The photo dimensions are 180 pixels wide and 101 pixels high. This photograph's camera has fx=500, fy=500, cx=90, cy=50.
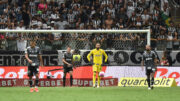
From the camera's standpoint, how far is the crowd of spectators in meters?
26.2

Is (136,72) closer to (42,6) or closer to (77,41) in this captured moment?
(77,41)

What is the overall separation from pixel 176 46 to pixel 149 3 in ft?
19.4

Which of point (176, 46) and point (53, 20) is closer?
point (176, 46)

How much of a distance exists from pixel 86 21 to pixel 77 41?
344 centimetres

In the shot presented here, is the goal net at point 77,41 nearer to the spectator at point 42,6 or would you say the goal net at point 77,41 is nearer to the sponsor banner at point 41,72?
the sponsor banner at point 41,72

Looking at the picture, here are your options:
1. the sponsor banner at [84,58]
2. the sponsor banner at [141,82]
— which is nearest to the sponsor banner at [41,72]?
the sponsor banner at [84,58]

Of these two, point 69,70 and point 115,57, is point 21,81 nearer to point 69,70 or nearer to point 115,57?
point 69,70

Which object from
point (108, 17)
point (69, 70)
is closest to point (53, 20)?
point (108, 17)

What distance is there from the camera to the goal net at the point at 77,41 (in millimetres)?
25922

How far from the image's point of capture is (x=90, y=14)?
3056 centimetres

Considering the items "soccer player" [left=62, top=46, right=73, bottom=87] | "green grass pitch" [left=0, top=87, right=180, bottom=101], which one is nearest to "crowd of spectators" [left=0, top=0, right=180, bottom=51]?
"soccer player" [left=62, top=46, right=73, bottom=87]

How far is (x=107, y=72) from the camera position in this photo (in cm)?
2652

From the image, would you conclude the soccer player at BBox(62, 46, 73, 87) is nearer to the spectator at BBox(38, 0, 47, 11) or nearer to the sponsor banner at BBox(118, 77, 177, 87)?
the sponsor banner at BBox(118, 77, 177, 87)

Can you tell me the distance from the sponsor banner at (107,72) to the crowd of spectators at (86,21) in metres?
1.11
